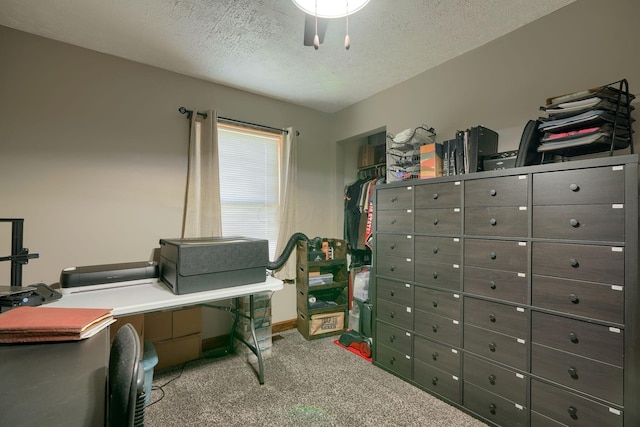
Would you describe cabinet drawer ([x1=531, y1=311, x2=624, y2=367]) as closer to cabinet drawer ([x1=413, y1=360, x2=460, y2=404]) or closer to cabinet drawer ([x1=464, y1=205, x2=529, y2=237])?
cabinet drawer ([x1=464, y1=205, x2=529, y2=237])

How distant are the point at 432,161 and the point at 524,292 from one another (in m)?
1.06

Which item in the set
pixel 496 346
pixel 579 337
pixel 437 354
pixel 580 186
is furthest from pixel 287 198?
pixel 579 337

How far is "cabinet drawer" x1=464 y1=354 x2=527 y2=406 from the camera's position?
1.60 metres

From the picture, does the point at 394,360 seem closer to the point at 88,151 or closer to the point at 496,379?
the point at 496,379

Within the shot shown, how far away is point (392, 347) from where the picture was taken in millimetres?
2324

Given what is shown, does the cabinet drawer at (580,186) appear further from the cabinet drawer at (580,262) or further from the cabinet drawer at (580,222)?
the cabinet drawer at (580,262)

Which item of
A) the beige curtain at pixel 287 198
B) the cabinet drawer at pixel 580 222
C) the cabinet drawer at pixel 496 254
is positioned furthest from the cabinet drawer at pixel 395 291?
the beige curtain at pixel 287 198

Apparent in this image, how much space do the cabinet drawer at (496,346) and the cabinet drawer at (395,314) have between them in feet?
1.42

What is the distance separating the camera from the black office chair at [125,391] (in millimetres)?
648

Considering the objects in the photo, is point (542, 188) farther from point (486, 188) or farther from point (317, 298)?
point (317, 298)

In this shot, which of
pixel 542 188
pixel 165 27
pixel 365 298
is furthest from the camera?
pixel 365 298

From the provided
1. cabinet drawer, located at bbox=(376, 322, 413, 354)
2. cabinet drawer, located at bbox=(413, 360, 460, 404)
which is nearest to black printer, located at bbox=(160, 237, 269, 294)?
cabinet drawer, located at bbox=(376, 322, 413, 354)

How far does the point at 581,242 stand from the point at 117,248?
10.3ft

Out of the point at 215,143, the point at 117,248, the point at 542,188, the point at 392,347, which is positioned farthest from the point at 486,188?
the point at 117,248
